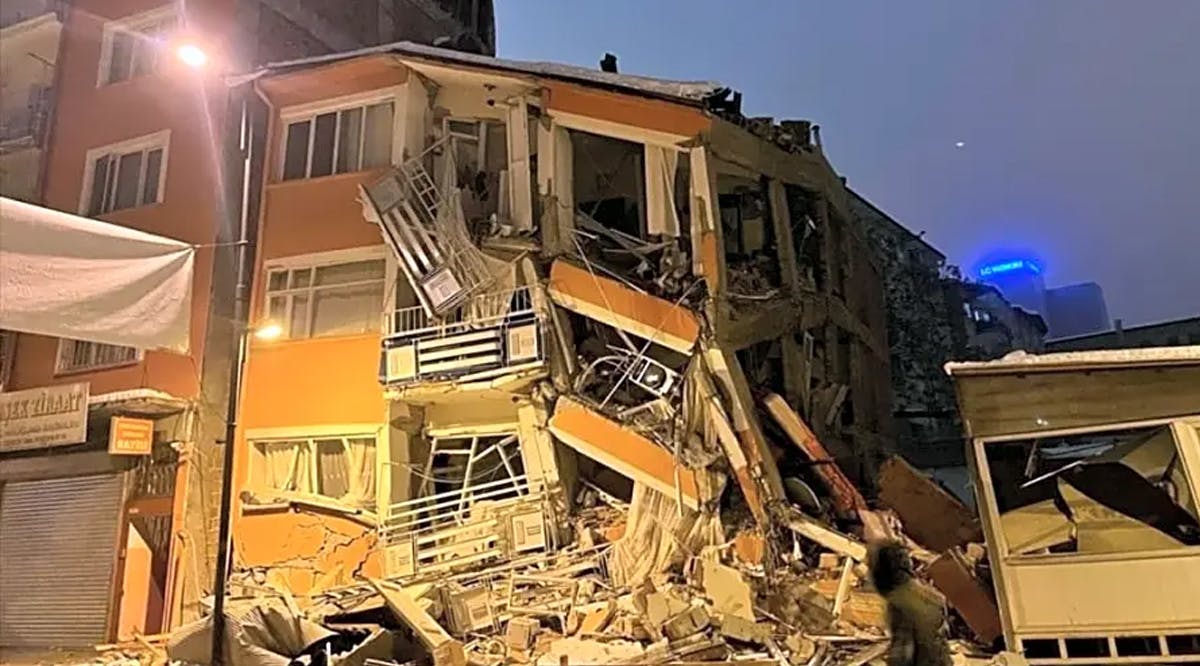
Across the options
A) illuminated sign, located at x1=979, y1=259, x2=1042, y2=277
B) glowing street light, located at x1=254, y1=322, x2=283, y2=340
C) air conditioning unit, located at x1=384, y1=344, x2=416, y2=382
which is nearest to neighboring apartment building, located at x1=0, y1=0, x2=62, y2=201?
glowing street light, located at x1=254, y1=322, x2=283, y2=340

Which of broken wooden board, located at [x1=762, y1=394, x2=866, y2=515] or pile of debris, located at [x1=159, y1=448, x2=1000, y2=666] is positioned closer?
pile of debris, located at [x1=159, y1=448, x2=1000, y2=666]

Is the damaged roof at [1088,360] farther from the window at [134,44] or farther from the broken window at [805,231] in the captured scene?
the window at [134,44]

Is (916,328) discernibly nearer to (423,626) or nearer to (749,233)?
(749,233)

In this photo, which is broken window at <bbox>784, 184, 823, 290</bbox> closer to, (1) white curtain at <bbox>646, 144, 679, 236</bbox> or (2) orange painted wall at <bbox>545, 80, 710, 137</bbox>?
(1) white curtain at <bbox>646, 144, 679, 236</bbox>

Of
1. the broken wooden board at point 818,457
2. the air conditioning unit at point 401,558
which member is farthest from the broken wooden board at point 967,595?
the air conditioning unit at point 401,558

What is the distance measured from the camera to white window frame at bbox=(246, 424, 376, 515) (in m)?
15.2

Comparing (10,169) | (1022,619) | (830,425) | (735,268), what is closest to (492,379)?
(735,268)

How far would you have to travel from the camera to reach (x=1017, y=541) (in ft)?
33.8

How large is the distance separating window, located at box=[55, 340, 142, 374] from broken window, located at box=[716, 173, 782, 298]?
458 inches

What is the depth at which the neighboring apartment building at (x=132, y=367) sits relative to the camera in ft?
52.6

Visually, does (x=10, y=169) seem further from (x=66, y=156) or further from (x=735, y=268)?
(x=735, y=268)

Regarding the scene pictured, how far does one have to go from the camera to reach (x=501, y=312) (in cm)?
1497

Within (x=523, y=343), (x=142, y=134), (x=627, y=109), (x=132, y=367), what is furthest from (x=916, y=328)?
(x=142, y=134)

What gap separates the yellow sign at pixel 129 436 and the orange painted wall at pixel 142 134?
83cm
